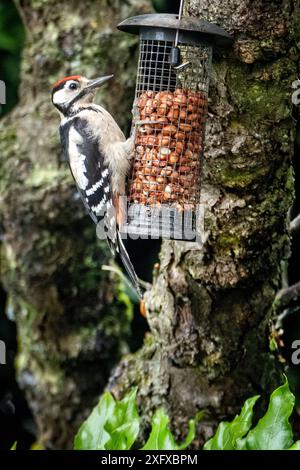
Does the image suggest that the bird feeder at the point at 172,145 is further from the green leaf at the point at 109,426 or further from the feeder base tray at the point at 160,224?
the green leaf at the point at 109,426

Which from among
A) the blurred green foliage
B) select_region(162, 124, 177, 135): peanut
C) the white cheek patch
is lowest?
select_region(162, 124, 177, 135): peanut

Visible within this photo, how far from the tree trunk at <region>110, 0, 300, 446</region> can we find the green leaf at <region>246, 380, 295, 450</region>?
1.96 feet

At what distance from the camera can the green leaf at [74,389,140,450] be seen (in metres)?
3.11

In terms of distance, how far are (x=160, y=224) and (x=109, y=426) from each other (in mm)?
864

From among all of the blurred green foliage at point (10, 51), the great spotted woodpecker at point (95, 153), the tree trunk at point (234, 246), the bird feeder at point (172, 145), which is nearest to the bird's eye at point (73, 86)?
the great spotted woodpecker at point (95, 153)

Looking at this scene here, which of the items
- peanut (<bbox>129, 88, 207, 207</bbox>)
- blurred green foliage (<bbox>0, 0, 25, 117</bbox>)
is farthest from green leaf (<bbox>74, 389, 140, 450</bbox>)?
blurred green foliage (<bbox>0, 0, 25, 117</bbox>)

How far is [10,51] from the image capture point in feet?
18.2

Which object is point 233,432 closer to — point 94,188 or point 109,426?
point 109,426

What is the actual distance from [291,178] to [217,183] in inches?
12.0

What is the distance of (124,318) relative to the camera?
4.74 metres

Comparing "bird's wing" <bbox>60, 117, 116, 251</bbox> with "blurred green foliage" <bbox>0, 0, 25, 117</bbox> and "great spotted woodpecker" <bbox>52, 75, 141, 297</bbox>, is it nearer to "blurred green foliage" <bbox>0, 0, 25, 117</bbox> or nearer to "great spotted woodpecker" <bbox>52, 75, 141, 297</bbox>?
"great spotted woodpecker" <bbox>52, 75, 141, 297</bbox>

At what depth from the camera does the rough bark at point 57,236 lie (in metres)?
4.50

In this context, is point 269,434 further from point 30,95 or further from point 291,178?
point 30,95
